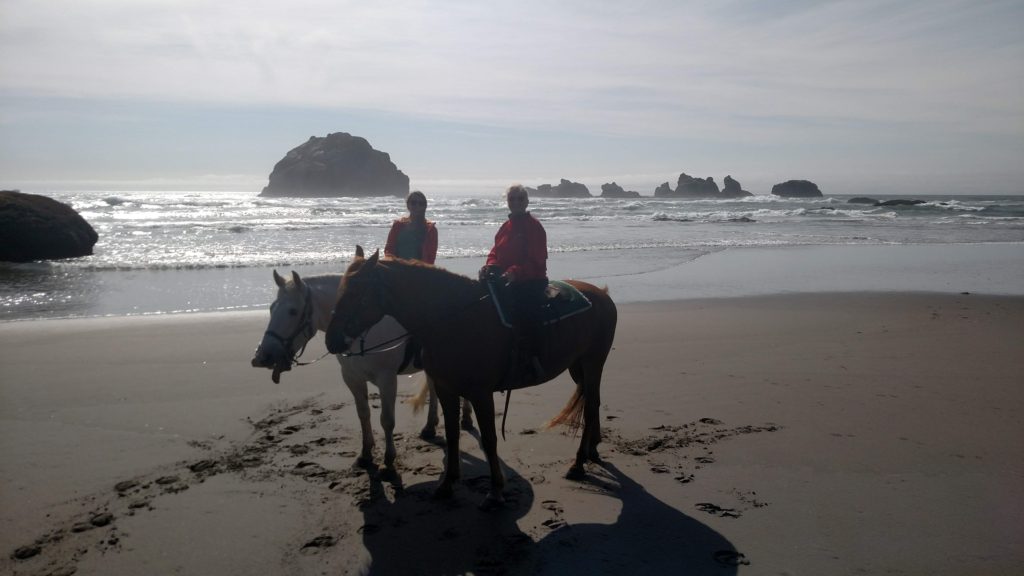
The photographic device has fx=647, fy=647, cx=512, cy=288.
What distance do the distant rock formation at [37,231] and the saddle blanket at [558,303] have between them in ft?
52.7

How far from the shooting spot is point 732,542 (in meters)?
3.67

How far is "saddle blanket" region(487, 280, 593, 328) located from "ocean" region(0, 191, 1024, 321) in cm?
251

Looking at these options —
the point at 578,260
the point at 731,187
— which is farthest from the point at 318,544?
the point at 731,187

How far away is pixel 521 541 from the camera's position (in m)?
3.70

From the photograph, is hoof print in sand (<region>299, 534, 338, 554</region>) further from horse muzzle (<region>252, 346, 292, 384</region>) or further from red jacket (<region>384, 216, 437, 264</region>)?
red jacket (<region>384, 216, 437, 264</region>)

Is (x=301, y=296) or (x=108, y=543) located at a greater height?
(x=301, y=296)

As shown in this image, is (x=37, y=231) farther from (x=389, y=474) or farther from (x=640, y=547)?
(x=640, y=547)

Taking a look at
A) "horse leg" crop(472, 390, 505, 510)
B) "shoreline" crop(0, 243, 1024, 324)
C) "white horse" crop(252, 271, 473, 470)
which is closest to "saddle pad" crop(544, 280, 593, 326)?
"horse leg" crop(472, 390, 505, 510)

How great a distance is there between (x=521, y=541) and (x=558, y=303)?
1528mm

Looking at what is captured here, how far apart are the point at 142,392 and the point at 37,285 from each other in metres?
8.33

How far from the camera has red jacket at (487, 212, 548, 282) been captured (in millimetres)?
4543

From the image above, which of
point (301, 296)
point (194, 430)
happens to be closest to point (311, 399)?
point (194, 430)

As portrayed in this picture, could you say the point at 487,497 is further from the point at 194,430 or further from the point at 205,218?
the point at 205,218

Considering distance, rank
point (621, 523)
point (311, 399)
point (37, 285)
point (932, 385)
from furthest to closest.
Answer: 1. point (37, 285)
2. point (932, 385)
3. point (311, 399)
4. point (621, 523)
